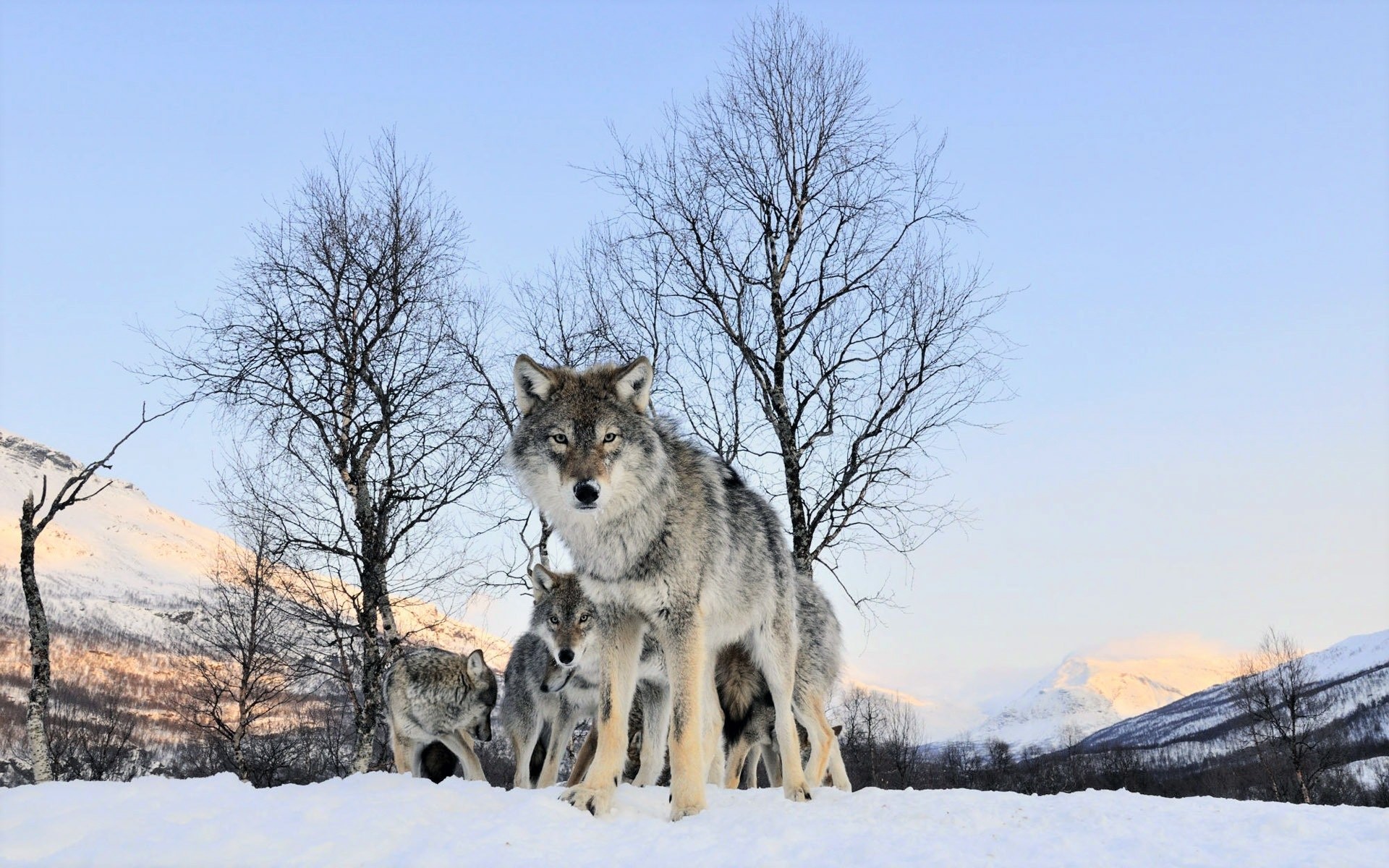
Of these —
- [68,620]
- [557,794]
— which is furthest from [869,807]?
[68,620]

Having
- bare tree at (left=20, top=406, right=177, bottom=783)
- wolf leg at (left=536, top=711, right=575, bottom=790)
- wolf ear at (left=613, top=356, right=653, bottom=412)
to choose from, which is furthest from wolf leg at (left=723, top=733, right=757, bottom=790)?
bare tree at (left=20, top=406, right=177, bottom=783)

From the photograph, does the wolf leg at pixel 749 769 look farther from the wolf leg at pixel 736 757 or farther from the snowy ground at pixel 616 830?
the snowy ground at pixel 616 830

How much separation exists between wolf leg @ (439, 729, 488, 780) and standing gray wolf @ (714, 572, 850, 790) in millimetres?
2571

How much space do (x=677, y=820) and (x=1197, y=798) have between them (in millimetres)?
4179

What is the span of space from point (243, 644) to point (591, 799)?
24.5 meters

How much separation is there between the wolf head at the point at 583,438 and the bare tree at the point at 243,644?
626 inches

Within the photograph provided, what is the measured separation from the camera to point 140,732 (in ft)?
389

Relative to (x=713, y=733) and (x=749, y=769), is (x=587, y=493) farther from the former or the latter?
(x=749, y=769)

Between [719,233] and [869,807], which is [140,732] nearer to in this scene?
[719,233]

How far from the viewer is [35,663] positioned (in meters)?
12.9

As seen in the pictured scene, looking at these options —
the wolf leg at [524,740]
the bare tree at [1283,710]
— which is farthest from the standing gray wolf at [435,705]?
the bare tree at [1283,710]

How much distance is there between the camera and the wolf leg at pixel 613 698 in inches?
252

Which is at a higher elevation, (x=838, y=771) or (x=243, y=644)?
(x=243, y=644)

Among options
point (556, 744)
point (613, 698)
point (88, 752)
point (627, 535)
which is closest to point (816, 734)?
point (613, 698)
